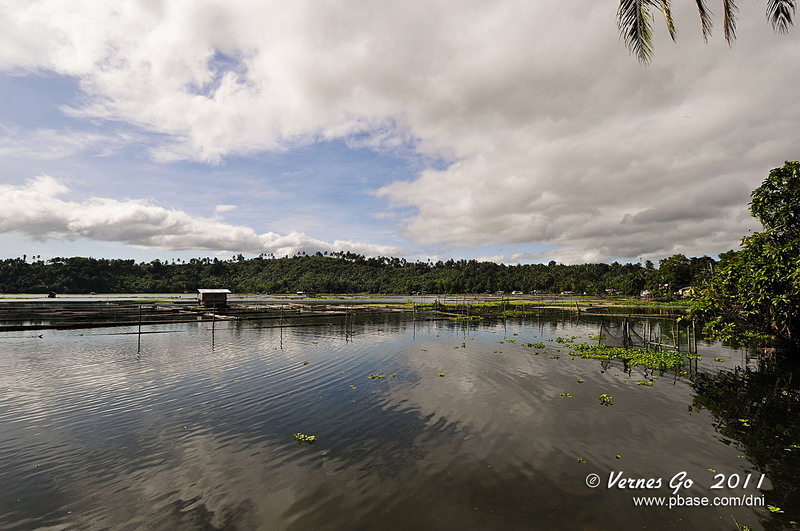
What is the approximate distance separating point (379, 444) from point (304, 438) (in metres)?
2.43

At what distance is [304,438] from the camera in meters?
10.7

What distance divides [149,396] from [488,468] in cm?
1418

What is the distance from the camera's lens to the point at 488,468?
909 cm

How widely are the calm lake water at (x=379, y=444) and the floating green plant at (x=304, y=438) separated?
238mm

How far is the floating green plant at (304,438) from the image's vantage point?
1051 cm

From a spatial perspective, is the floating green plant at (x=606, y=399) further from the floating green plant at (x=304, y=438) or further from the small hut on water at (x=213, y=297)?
the small hut on water at (x=213, y=297)

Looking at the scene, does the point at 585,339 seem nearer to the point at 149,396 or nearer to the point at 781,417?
the point at 781,417

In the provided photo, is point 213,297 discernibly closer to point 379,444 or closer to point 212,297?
point 212,297

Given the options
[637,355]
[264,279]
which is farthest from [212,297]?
[264,279]

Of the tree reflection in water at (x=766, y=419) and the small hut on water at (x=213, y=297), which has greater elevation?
the small hut on water at (x=213, y=297)

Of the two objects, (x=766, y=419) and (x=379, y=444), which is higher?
(x=379, y=444)

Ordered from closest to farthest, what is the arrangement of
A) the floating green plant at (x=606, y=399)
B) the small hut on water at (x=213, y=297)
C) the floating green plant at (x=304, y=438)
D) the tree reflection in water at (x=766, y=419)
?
the tree reflection in water at (x=766, y=419) → the floating green plant at (x=304, y=438) → the floating green plant at (x=606, y=399) → the small hut on water at (x=213, y=297)

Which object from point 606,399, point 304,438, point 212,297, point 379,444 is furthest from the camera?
point 212,297

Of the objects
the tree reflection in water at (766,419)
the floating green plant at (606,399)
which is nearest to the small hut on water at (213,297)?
the floating green plant at (606,399)
